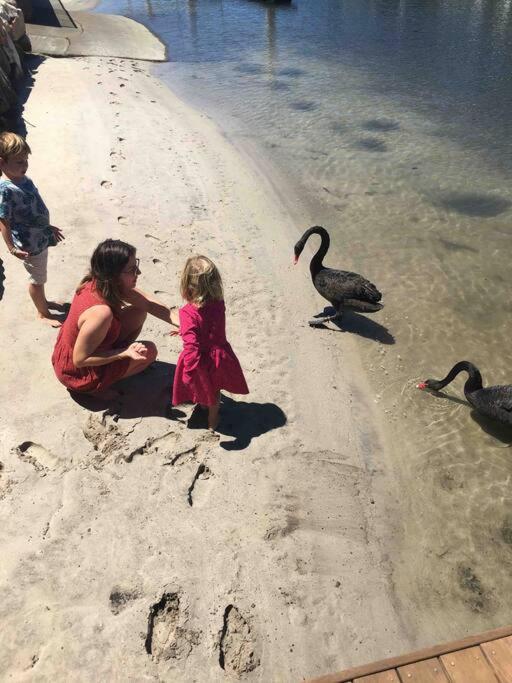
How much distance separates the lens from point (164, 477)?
401 centimetres

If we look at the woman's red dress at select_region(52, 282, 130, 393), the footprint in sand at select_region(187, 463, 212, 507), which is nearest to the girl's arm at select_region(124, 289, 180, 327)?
the woman's red dress at select_region(52, 282, 130, 393)

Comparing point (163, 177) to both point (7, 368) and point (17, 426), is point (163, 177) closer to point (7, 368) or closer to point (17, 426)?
point (7, 368)

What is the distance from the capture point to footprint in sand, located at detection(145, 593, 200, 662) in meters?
3.04

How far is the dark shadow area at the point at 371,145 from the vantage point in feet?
36.2

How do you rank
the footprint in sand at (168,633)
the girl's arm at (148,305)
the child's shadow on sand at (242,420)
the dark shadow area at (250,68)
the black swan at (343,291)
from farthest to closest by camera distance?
1. the dark shadow area at (250,68)
2. the black swan at (343,291)
3. the child's shadow on sand at (242,420)
4. the girl's arm at (148,305)
5. the footprint in sand at (168,633)

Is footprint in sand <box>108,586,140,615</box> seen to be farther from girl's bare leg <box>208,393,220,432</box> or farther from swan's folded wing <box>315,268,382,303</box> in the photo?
swan's folded wing <box>315,268,382,303</box>

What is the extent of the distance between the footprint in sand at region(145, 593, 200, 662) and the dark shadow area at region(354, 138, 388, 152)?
1025 cm

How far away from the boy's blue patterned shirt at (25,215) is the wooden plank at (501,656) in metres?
4.82

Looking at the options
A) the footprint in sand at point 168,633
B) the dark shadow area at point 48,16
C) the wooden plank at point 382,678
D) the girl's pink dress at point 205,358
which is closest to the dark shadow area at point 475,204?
the girl's pink dress at point 205,358

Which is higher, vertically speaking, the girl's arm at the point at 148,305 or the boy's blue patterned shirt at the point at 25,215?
the boy's blue patterned shirt at the point at 25,215

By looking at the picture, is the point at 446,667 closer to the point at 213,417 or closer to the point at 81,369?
the point at 213,417

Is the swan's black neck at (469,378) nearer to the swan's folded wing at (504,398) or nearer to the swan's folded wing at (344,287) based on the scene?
the swan's folded wing at (504,398)

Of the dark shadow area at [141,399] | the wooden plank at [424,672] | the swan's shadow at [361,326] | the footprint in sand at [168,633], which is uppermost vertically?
the wooden plank at [424,672]

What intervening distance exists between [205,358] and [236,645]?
2.00 meters
